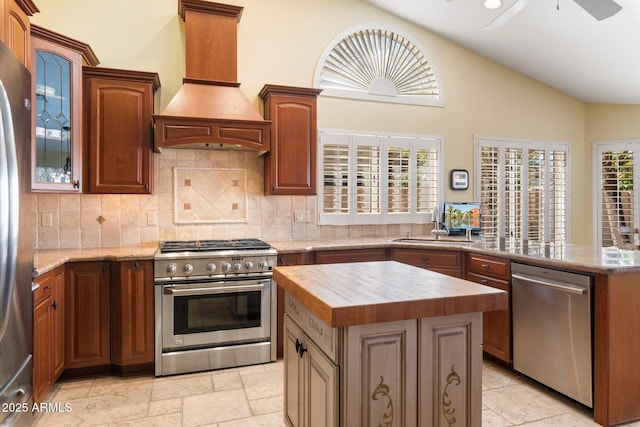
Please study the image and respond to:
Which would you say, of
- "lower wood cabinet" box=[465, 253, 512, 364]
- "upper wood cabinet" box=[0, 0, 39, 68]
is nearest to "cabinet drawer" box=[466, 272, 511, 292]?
"lower wood cabinet" box=[465, 253, 512, 364]

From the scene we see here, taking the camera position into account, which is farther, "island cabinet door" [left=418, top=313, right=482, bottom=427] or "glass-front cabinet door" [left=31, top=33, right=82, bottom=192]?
"glass-front cabinet door" [left=31, top=33, right=82, bottom=192]

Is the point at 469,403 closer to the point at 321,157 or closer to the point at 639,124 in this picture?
the point at 321,157

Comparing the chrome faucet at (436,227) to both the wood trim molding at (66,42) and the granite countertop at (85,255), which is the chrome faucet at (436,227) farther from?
the wood trim molding at (66,42)

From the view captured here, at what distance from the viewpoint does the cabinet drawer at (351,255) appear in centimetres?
369

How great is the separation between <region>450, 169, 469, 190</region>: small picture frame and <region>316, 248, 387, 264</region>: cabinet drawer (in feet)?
4.99

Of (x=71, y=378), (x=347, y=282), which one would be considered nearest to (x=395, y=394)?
(x=347, y=282)

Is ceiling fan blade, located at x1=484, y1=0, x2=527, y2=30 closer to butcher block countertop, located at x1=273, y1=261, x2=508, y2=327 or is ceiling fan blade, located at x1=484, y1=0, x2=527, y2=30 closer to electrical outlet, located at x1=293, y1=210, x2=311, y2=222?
butcher block countertop, located at x1=273, y1=261, x2=508, y2=327

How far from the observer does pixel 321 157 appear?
426cm

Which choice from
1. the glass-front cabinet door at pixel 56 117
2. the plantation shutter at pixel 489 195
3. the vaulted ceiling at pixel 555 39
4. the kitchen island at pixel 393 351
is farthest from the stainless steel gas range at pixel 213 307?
the vaulted ceiling at pixel 555 39

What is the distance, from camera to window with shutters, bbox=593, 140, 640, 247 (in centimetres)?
517

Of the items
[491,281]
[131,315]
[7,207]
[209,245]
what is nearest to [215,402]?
[131,315]

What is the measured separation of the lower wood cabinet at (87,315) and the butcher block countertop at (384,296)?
183 centimetres

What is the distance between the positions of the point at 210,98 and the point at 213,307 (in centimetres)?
183

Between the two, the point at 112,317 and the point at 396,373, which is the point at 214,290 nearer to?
the point at 112,317
